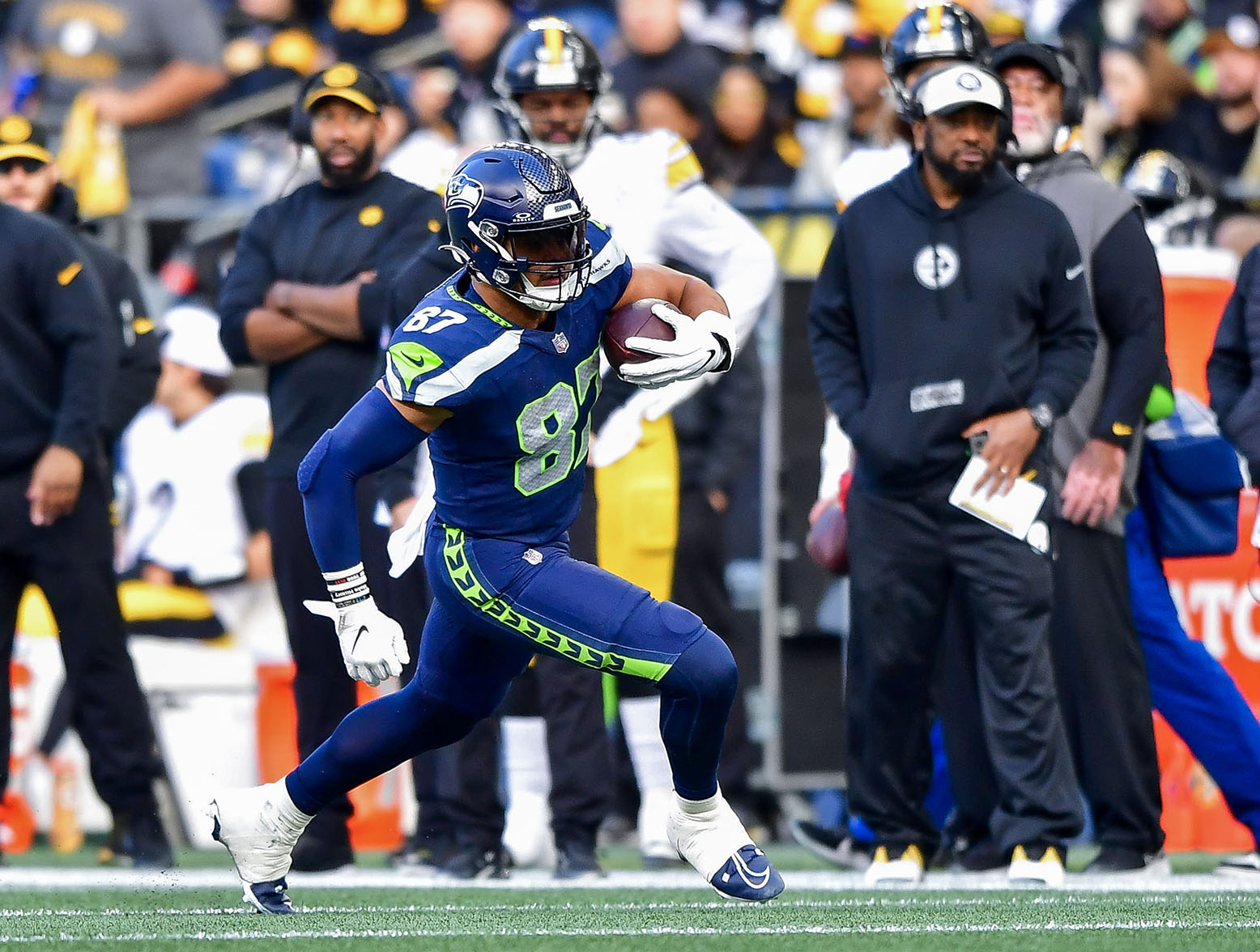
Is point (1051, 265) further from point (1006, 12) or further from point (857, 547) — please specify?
point (1006, 12)

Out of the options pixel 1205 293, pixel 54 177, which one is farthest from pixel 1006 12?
pixel 54 177

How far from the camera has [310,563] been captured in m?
7.52

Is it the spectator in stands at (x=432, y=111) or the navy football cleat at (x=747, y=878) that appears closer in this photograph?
the navy football cleat at (x=747, y=878)

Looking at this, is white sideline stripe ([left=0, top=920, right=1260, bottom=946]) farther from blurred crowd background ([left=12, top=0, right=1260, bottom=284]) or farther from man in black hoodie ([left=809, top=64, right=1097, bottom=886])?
blurred crowd background ([left=12, top=0, right=1260, bottom=284])

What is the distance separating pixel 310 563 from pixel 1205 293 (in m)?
→ 3.36

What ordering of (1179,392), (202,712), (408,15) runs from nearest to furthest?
1. (1179,392)
2. (202,712)
3. (408,15)

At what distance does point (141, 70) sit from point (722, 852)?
23.0ft

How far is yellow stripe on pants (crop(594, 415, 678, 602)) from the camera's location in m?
7.50

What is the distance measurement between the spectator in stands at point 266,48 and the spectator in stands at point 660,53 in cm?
207

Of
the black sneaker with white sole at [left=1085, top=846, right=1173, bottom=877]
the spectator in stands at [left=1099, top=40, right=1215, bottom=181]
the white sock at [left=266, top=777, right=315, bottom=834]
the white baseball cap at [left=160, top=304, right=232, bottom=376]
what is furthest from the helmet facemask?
the spectator in stands at [left=1099, top=40, right=1215, bottom=181]

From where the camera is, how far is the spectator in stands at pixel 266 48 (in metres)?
13.0

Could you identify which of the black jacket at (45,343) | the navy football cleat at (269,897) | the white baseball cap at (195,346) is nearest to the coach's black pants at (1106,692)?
the navy football cleat at (269,897)

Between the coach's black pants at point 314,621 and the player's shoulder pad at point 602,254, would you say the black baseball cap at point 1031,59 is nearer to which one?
the player's shoulder pad at point 602,254

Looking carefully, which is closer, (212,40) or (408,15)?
(212,40)
